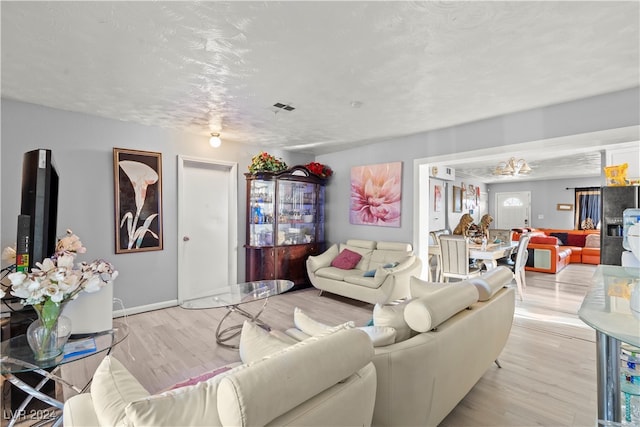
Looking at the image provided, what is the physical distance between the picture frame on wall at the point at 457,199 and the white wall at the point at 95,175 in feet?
20.1

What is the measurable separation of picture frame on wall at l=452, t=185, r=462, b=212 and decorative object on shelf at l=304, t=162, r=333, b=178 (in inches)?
158

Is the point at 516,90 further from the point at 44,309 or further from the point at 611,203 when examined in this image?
the point at 44,309

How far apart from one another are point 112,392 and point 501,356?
3.04 m

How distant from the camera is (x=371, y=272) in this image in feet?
14.2

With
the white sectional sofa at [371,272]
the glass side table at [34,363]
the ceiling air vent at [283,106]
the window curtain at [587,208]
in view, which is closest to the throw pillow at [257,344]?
the glass side table at [34,363]

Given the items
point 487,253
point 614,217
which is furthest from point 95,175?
point 614,217

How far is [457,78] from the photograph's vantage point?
2.65m

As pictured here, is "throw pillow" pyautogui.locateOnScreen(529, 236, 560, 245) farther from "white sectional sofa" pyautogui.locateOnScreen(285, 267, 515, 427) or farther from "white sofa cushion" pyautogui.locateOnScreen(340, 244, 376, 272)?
"white sectional sofa" pyautogui.locateOnScreen(285, 267, 515, 427)

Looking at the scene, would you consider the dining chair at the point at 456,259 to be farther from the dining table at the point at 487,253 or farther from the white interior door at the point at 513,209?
the white interior door at the point at 513,209

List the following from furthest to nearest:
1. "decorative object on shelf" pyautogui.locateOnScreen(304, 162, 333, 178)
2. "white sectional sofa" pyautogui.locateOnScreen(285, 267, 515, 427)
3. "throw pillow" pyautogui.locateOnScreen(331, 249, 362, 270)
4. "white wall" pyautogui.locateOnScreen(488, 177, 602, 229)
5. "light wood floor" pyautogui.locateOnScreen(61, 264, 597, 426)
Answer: "white wall" pyautogui.locateOnScreen(488, 177, 602, 229), "decorative object on shelf" pyautogui.locateOnScreen(304, 162, 333, 178), "throw pillow" pyautogui.locateOnScreen(331, 249, 362, 270), "light wood floor" pyautogui.locateOnScreen(61, 264, 597, 426), "white sectional sofa" pyautogui.locateOnScreen(285, 267, 515, 427)

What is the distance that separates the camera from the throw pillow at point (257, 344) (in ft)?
4.31

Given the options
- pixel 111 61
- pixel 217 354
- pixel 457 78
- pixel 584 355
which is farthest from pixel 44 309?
pixel 584 355

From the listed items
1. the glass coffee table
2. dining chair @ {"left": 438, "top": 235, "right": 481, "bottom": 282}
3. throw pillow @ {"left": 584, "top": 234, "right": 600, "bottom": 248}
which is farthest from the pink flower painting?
throw pillow @ {"left": 584, "top": 234, "right": 600, "bottom": 248}

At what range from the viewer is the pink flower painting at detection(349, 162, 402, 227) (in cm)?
487
